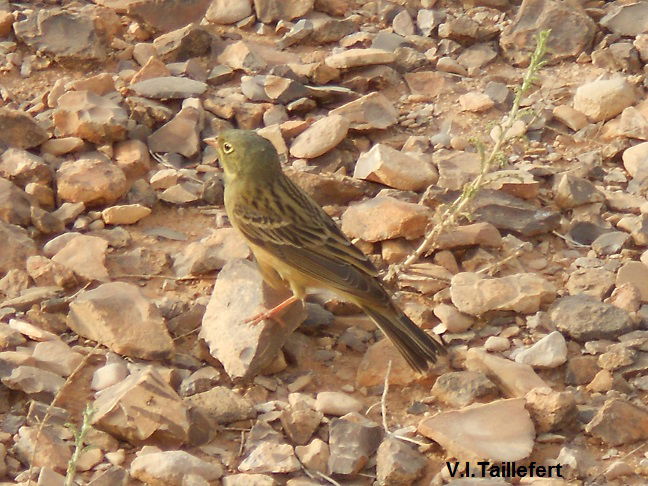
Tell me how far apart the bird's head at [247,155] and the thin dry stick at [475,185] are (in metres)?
1.03

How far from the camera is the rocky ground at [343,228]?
19.9 feet

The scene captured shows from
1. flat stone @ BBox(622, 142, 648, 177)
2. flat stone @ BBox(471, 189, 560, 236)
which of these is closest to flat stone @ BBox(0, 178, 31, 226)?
flat stone @ BBox(471, 189, 560, 236)

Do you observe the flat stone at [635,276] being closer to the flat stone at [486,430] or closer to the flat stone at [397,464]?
the flat stone at [486,430]

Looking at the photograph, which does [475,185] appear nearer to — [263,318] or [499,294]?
[499,294]

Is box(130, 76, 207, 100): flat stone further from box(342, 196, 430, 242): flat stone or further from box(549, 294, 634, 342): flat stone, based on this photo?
box(549, 294, 634, 342): flat stone

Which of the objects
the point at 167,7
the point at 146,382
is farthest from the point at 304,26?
the point at 146,382

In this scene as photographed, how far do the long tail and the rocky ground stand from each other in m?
0.13

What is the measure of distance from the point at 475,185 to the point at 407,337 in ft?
3.00

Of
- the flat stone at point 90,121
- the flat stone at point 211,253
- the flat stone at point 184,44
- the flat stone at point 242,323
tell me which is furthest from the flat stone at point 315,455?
the flat stone at point 184,44

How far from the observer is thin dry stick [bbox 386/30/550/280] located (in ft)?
22.1

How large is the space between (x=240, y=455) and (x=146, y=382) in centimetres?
58

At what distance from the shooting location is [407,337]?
6.67 metres

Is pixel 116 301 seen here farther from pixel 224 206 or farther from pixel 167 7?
pixel 167 7

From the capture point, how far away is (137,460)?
582cm
